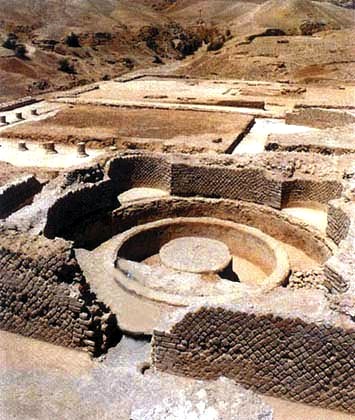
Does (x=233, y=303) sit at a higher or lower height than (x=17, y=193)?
higher

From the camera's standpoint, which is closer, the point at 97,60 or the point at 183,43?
the point at 97,60

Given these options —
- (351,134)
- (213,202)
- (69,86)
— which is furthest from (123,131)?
(69,86)

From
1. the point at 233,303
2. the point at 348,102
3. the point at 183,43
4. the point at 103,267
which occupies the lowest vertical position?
the point at 183,43

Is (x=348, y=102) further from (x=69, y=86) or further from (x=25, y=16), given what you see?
(x=25, y=16)

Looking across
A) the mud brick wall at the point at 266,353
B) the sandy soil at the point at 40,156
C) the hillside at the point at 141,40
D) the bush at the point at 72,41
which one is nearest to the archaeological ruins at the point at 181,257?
the mud brick wall at the point at 266,353

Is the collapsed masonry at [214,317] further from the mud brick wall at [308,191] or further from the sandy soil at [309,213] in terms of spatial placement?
the mud brick wall at [308,191]
